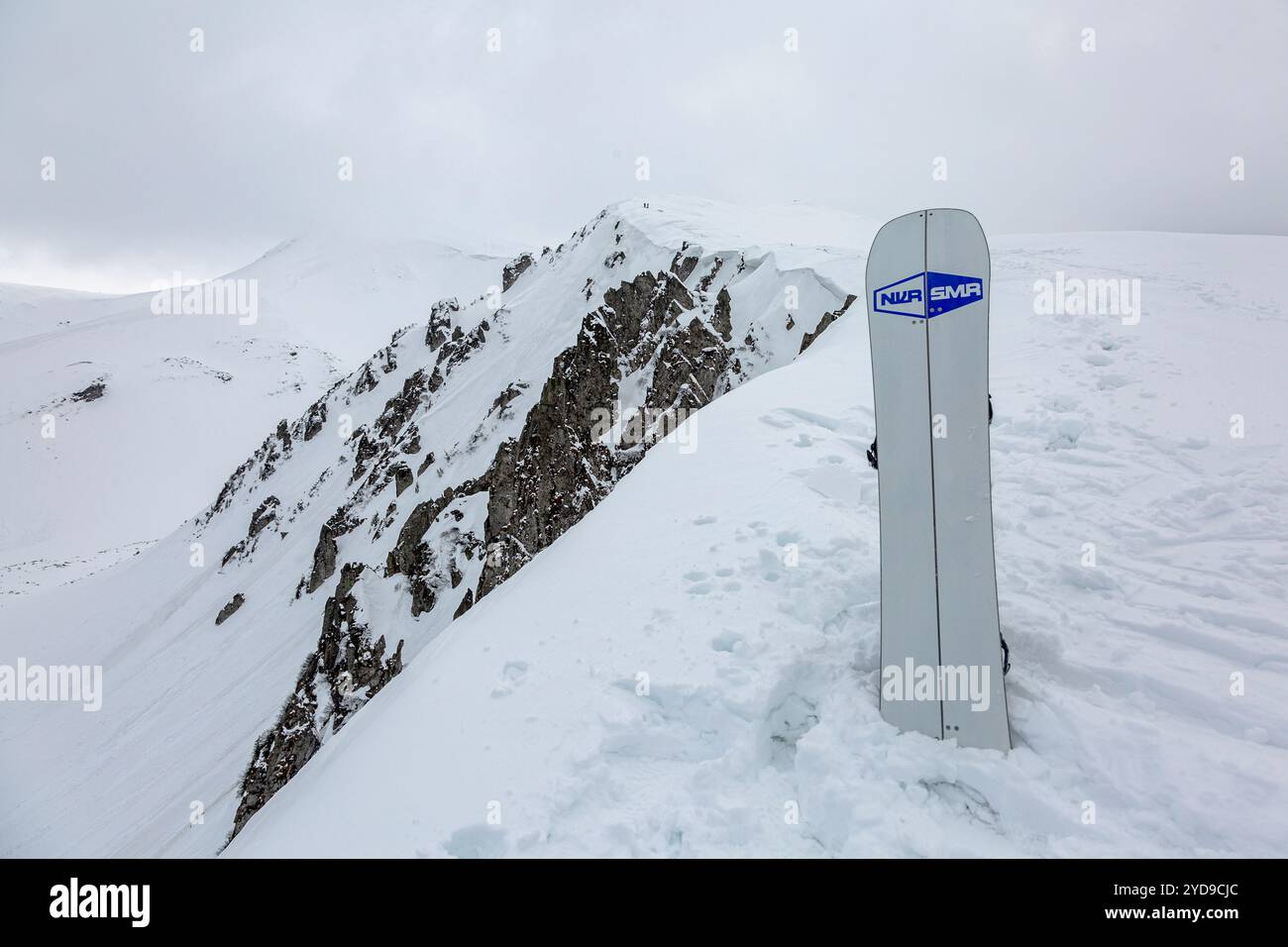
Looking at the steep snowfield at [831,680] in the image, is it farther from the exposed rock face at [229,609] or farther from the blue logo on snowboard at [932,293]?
the exposed rock face at [229,609]

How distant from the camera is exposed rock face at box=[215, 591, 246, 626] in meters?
33.9

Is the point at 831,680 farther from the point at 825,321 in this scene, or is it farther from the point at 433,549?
the point at 433,549

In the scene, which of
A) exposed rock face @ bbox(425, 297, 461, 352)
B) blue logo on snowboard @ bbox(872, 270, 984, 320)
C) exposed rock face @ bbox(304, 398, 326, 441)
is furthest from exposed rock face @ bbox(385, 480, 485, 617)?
exposed rock face @ bbox(304, 398, 326, 441)

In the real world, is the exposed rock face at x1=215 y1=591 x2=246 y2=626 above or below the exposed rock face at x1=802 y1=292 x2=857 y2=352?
below

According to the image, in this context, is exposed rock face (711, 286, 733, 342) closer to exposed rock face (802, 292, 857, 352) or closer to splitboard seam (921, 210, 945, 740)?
exposed rock face (802, 292, 857, 352)

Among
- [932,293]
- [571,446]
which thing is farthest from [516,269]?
[932,293]

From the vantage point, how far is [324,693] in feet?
75.9

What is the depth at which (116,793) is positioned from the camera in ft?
78.0

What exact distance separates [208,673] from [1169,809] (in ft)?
118

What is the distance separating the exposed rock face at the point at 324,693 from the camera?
66.0ft

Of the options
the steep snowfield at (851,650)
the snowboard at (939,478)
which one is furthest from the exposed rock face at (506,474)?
the snowboard at (939,478)

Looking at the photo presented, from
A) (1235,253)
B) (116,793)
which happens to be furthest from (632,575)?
(116,793)

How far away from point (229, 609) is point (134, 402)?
68310 mm

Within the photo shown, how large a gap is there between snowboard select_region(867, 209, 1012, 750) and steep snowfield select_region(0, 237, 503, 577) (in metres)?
73.8
